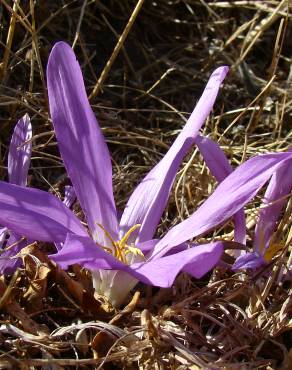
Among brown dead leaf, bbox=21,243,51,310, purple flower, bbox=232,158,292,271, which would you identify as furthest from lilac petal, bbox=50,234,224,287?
purple flower, bbox=232,158,292,271

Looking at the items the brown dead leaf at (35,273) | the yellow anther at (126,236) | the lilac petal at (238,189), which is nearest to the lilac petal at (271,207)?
the lilac petal at (238,189)

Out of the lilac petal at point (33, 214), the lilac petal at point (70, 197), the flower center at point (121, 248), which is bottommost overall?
the flower center at point (121, 248)

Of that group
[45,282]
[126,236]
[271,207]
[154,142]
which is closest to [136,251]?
[126,236]

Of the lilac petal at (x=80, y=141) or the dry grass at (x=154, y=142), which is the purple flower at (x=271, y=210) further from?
the lilac petal at (x=80, y=141)

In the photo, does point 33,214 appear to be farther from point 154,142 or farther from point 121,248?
point 154,142

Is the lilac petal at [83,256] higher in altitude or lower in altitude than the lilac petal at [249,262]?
higher

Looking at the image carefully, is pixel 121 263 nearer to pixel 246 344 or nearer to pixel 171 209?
pixel 246 344

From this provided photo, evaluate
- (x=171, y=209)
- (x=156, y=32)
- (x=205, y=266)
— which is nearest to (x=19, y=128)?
(x=171, y=209)

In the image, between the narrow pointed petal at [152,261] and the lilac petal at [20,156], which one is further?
the lilac petal at [20,156]
